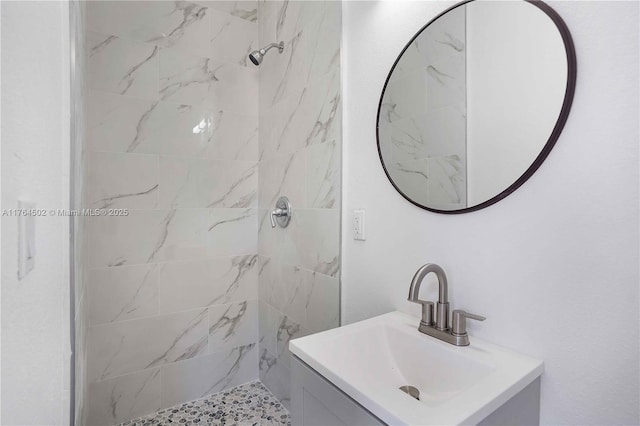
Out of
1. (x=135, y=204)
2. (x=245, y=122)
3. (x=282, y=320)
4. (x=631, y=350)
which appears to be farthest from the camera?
(x=245, y=122)

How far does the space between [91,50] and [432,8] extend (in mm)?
1595

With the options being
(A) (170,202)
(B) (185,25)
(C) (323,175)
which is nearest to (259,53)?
(B) (185,25)

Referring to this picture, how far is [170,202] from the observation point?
178 centimetres

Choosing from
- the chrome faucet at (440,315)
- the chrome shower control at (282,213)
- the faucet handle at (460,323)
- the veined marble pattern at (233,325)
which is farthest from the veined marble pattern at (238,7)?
the faucet handle at (460,323)

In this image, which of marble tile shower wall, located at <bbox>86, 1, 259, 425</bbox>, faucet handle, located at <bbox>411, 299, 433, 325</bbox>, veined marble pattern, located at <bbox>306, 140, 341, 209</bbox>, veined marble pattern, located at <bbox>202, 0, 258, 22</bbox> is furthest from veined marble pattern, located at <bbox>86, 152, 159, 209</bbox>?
faucet handle, located at <bbox>411, 299, 433, 325</bbox>

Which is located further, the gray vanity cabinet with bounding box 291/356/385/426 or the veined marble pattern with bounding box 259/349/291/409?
the veined marble pattern with bounding box 259/349/291/409

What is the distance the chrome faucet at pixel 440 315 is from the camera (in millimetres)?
865

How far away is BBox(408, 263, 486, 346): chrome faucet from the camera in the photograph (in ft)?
2.84

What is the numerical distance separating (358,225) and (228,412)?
1323 mm

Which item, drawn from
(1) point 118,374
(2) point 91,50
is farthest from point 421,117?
(1) point 118,374

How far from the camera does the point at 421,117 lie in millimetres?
1054

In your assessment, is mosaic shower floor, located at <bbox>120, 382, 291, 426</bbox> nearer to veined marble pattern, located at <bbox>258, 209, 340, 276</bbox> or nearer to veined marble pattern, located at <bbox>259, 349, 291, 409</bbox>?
veined marble pattern, located at <bbox>259, 349, 291, 409</bbox>

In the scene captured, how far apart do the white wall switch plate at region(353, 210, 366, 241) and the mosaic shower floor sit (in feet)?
3.64

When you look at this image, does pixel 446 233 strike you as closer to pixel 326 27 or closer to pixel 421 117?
pixel 421 117
